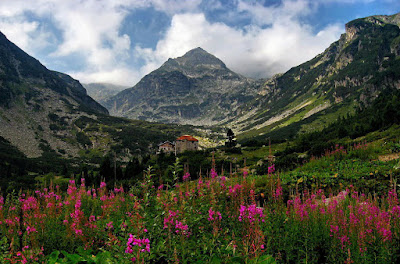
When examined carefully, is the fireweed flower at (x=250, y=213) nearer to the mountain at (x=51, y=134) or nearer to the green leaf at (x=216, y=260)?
the green leaf at (x=216, y=260)

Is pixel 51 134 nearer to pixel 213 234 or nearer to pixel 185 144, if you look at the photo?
pixel 185 144

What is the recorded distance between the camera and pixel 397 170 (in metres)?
10.3

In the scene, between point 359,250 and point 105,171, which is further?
point 105,171

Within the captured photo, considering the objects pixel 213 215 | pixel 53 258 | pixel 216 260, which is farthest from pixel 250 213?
pixel 53 258

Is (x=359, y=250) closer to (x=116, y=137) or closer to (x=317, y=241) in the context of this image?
(x=317, y=241)

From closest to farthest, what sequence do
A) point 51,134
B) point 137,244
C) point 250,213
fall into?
point 137,244, point 250,213, point 51,134

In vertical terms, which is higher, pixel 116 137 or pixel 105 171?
pixel 116 137

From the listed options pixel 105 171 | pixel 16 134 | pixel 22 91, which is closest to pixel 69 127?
pixel 16 134

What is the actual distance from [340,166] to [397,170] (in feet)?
10.1

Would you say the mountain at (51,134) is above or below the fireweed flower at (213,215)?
above

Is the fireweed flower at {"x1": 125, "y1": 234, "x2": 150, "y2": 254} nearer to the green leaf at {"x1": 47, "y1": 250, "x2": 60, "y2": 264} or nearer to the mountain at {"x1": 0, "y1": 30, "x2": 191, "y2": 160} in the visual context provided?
the green leaf at {"x1": 47, "y1": 250, "x2": 60, "y2": 264}

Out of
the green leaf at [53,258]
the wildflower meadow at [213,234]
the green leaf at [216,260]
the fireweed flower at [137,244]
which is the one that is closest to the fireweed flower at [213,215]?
the wildflower meadow at [213,234]

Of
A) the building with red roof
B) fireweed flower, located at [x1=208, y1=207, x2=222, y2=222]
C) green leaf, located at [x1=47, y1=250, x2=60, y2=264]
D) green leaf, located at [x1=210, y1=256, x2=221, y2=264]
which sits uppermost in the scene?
the building with red roof

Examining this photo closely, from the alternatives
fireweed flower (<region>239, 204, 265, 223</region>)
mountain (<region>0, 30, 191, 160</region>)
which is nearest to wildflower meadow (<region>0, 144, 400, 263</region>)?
fireweed flower (<region>239, 204, 265, 223</region>)
